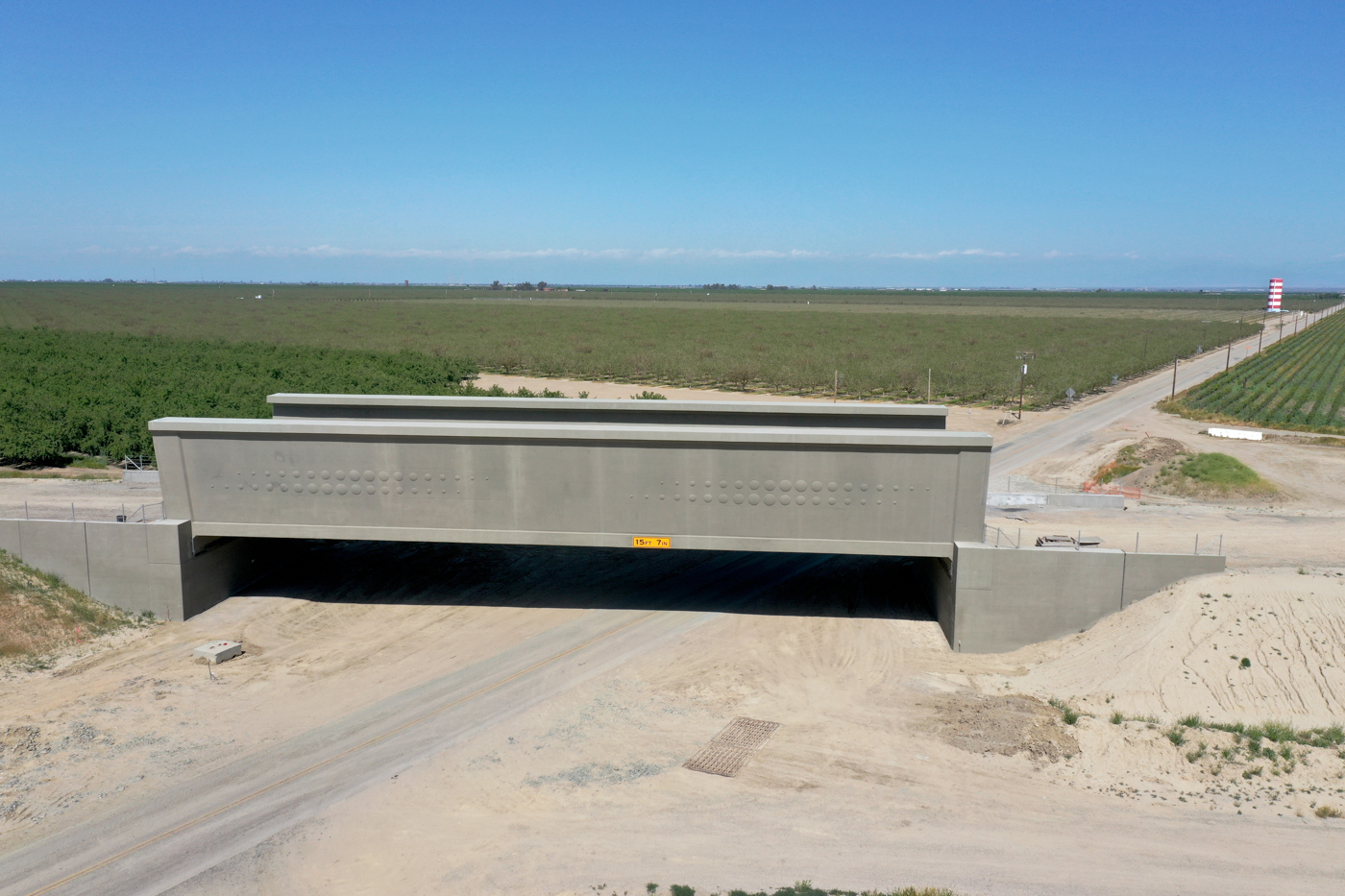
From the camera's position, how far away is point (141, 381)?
2249 inches

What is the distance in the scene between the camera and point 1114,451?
49375 mm

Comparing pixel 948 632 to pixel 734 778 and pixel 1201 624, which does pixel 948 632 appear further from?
pixel 734 778

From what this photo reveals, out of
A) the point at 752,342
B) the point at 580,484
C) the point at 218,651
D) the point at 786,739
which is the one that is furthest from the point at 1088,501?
the point at 752,342

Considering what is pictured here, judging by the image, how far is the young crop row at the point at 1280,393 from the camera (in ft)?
208

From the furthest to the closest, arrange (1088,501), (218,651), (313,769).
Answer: (1088,501), (218,651), (313,769)

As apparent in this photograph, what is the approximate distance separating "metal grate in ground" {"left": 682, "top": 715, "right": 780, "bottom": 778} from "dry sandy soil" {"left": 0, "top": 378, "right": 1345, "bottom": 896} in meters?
0.37

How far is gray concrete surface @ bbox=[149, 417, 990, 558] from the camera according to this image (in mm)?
27438

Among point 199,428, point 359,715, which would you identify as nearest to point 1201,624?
point 359,715

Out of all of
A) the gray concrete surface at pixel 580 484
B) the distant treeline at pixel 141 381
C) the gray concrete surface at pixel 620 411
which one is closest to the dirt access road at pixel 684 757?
the gray concrete surface at pixel 580 484

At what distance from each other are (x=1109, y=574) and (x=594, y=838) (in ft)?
59.3

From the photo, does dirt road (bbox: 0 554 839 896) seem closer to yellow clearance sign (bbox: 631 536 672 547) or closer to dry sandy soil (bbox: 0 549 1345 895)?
dry sandy soil (bbox: 0 549 1345 895)

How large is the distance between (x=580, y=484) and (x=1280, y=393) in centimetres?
7474

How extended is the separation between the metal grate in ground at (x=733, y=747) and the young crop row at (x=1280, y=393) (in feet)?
176

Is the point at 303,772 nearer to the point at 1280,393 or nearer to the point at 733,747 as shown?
the point at 733,747
